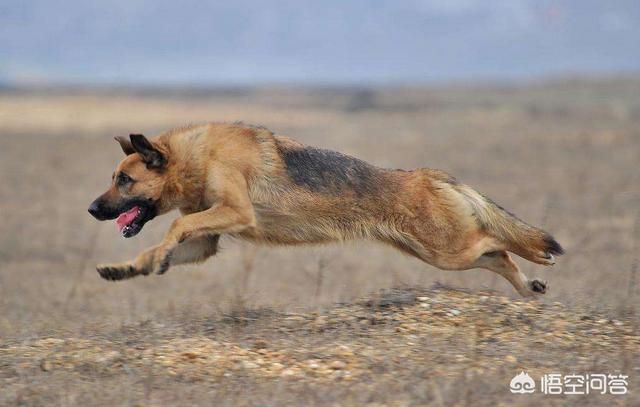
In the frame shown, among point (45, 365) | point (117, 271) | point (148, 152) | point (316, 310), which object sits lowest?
point (45, 365)

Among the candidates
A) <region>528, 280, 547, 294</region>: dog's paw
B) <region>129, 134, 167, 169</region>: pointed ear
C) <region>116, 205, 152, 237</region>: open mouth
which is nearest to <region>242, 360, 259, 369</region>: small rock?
<region>116, 205, 152, 237</region>: open mouth

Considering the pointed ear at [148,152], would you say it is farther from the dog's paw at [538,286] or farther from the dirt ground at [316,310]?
the dog's paw at [538,286]

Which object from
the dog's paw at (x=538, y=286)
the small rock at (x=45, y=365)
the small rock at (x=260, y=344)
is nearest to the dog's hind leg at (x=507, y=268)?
the dog's paw at (x=538, y=286)

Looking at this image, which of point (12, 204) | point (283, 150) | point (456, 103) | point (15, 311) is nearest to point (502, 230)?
point (283, 150)

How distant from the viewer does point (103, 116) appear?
50.1 meters

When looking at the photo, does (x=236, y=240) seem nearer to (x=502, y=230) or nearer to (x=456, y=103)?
(x=502, y=230)

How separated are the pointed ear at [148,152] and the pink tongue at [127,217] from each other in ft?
1.29

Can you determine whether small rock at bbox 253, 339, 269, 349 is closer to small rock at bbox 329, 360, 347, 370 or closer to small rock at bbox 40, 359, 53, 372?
small rock at bbox 329, 360, 347, 370

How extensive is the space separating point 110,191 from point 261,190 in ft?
4.11

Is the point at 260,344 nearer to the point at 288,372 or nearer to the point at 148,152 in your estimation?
the point at 288,372

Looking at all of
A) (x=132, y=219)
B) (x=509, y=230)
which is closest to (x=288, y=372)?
(x=132, y=219)
